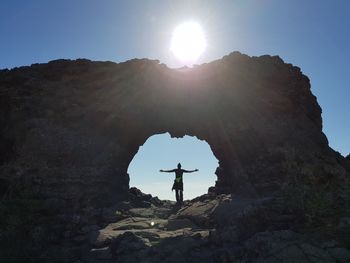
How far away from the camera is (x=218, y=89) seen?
2147 cm

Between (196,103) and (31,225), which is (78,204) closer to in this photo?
(31,225)

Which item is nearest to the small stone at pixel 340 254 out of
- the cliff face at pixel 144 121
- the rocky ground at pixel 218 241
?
the rocky ground at pixel 218 241

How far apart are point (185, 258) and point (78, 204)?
25.3ft

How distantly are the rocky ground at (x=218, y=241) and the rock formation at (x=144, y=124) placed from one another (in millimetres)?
3487

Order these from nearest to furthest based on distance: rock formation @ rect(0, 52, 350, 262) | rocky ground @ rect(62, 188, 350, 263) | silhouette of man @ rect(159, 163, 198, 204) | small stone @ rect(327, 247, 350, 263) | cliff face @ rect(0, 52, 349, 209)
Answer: small stone @ rect(327, 247, 350, 263), rocky ground @ rect(62, 188, 350, 263), rock formation @ rect(0, 52, 350, 262), cliff face @ rect(0, 52, 349, 209), silhouette of man @ rect(159, 163, 198, 204)

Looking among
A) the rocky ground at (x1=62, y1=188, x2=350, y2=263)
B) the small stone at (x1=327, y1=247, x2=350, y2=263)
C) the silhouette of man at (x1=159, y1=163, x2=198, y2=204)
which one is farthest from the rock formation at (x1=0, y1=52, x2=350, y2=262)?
the small stone at (x1=327, y1=247, x2=350, y2=263)

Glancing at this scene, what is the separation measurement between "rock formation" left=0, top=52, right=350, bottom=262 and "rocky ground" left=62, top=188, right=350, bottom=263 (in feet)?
11.4

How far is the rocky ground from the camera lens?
958 centimetres

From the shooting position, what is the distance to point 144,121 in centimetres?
2153

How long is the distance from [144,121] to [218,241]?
37.5ft

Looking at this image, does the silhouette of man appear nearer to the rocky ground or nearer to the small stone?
the rocky ground

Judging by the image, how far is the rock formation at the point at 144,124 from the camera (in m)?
17.6

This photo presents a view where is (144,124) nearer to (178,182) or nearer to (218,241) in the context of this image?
(178,182)

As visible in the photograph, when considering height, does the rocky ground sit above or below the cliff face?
below
